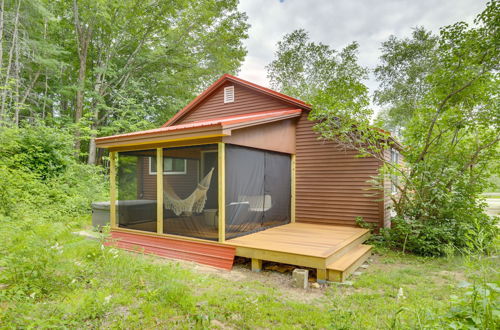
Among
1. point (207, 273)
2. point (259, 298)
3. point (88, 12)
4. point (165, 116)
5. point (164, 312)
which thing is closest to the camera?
point (164, 312)

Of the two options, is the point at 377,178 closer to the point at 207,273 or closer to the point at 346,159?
the point at 346,159

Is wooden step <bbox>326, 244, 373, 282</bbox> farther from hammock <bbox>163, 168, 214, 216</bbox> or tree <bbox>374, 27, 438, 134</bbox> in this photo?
tree <bbox>374, 27, 438, 134</bbox>

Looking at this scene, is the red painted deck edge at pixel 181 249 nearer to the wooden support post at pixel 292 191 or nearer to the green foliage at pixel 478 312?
the wooden support post at pixel 292 191

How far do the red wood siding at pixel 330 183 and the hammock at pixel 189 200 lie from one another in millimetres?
3062

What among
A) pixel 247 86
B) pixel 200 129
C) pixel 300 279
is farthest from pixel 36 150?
pixel 300 279

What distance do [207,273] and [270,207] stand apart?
237 centimetres

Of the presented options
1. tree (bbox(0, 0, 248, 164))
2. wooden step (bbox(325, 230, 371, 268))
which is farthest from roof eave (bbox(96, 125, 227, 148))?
tree (bbox(0, 0, 248, 164))

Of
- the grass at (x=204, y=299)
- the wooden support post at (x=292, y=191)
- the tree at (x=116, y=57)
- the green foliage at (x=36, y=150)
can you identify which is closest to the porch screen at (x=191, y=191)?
the grass at (x=204, y=299)

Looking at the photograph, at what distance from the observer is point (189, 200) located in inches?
197

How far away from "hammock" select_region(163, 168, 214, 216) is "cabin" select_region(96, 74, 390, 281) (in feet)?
0.06

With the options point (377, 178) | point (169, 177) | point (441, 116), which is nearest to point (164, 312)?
point (169, 177)

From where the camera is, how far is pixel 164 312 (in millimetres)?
2705

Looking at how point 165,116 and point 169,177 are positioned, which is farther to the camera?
point 165,116

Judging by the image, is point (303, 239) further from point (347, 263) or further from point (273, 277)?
point (273, 277)
